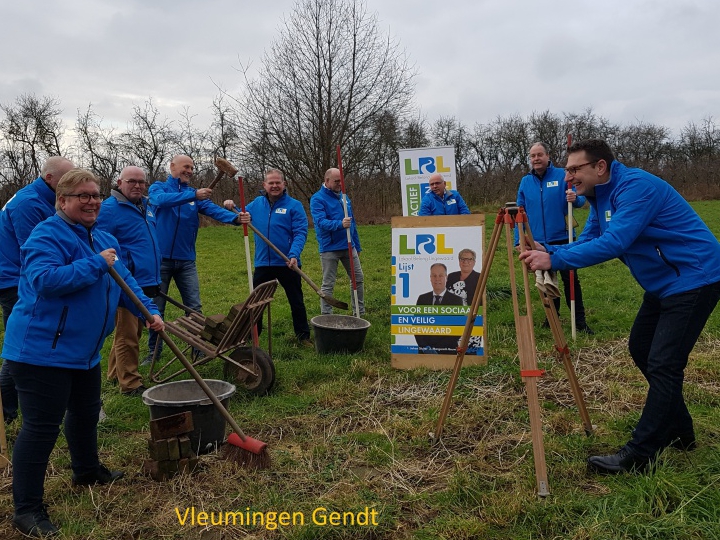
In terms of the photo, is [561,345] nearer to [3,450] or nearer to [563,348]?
[563,348]

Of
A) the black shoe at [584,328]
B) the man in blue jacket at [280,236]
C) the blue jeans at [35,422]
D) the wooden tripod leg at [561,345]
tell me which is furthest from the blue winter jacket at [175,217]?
the black shoe at [584,328]

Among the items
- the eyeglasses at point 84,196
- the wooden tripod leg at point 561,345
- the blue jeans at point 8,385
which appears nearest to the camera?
the eyeglasses at point 84,196

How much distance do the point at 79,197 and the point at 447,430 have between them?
9.92ft

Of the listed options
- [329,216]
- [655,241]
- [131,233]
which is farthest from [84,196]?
[329,216]

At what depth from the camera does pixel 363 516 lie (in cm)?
309

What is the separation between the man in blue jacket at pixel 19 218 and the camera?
4281mm

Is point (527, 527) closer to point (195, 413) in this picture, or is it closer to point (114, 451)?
point (195, 413)

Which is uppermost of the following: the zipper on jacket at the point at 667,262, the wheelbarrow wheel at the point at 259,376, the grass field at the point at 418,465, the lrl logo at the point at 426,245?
the lrl logo at the point at 426,245

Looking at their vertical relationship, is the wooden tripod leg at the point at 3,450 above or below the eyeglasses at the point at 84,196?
below

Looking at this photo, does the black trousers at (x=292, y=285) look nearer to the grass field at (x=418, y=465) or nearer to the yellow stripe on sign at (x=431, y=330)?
the grass field at (x=418, y=465)

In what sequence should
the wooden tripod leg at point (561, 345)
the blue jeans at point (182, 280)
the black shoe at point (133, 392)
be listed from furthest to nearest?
the blue jeans at point (182, 280) → the black shoe at point (133, 392) → the wooden tripod leg at point (561, 345)

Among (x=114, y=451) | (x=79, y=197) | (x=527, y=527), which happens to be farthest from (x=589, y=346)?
(x=79, y=197)

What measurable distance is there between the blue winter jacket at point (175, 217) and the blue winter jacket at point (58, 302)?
2.87 meters

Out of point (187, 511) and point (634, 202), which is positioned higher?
point (634, 202)
